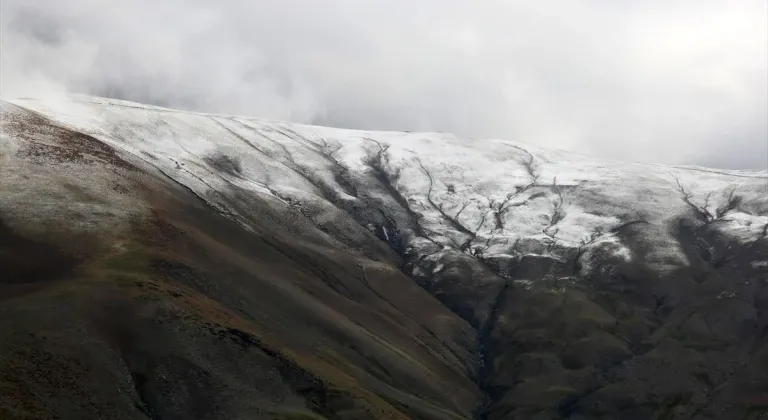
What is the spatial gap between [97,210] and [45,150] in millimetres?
33173

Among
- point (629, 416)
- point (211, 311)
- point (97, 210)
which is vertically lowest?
point (629, 416)

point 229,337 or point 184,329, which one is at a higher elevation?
point 184,329

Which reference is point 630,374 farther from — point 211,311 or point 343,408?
point 211,311

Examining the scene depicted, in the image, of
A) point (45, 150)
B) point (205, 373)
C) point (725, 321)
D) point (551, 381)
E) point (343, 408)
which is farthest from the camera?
point (725, 321)

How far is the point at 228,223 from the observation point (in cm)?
17188

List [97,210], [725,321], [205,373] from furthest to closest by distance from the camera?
[725,321] < [97,210] < [205,373]

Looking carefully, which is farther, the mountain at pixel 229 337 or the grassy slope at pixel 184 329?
the mountain at pixel 229 337

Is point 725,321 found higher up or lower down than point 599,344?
higher up

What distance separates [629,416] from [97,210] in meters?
122

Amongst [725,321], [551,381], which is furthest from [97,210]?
[725,321]

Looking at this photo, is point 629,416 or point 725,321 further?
point 725,321

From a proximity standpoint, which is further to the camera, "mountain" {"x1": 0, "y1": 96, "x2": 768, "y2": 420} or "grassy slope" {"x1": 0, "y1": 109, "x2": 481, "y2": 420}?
"mountain" {"x1": 0, "y1": 96, "x2": 768, "y2": 420}

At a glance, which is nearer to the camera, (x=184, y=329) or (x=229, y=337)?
(x=184, y=329)

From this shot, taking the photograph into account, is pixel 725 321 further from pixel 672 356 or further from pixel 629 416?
pixel 629 416
